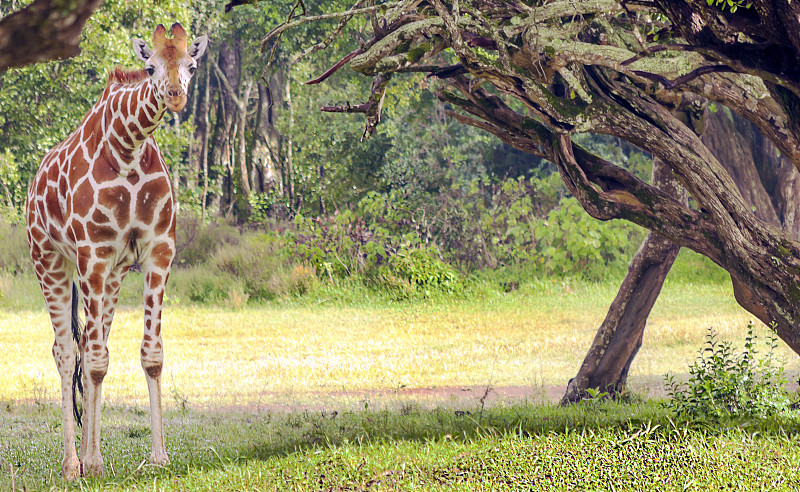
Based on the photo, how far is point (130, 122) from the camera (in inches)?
217

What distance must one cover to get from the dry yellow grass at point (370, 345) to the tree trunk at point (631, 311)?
1.94 metres

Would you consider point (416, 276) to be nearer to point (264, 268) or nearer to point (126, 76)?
point (264, 268)

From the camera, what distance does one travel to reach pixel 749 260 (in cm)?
635

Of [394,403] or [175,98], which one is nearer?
[175,98]

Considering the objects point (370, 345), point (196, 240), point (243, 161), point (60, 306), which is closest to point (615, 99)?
point (60, 306)

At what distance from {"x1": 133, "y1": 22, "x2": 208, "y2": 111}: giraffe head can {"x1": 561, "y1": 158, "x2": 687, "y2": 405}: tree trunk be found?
15.4 feet

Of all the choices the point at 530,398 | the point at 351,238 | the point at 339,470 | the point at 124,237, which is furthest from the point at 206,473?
the point at 351,238

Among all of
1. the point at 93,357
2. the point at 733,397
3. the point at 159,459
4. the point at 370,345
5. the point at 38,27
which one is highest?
the point at 38,27

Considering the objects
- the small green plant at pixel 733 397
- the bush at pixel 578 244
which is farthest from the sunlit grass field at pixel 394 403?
the bush at pixel 578 244

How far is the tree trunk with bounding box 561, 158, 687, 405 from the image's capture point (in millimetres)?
7680

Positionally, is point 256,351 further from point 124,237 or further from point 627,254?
point 627,254

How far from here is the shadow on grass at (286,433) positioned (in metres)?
5.88

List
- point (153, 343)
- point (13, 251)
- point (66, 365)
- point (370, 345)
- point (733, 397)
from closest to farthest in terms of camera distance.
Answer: point (153, 343)
point (66, 365)
point (733, 397)
point (370, 345)
point (13, 251)

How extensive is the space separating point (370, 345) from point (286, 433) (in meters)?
5.25
